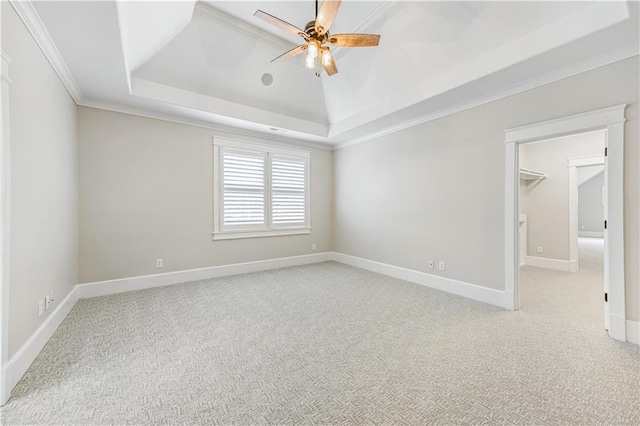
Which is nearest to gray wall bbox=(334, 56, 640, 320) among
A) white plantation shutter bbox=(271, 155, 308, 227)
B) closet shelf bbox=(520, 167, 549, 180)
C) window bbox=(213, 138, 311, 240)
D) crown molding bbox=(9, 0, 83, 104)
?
white plantation shutter bbox=(271, 155, 308, 227)

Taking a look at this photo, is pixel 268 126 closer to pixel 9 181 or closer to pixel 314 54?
pixel 314 54

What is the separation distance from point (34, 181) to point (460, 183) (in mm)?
4662

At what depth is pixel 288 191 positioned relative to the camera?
5.59 m

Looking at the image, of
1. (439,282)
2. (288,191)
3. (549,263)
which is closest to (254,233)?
(288,191)

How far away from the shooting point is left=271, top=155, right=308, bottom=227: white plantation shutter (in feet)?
17.8

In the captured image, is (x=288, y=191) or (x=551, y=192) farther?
(x=288, y=191)

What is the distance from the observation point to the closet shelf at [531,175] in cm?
509

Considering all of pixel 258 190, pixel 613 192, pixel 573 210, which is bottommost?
pixel 573 210

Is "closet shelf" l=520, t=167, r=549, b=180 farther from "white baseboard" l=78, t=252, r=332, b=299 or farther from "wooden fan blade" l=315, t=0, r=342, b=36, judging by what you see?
"wooden fan blade" l=315, t=0, r=342, b=36

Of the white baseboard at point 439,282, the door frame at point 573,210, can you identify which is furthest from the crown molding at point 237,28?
the door frame at point 573,210

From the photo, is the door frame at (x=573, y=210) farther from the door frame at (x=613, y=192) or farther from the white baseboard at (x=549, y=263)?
the door frame at (x=613, y=192)

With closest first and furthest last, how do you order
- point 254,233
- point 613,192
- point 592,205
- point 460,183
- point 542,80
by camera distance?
point 613,192, point 542,80, point 460,183, point 254,233, point 592,205

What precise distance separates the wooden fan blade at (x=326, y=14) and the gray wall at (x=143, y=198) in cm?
287

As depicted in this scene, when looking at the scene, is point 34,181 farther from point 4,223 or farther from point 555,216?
point 555,216
